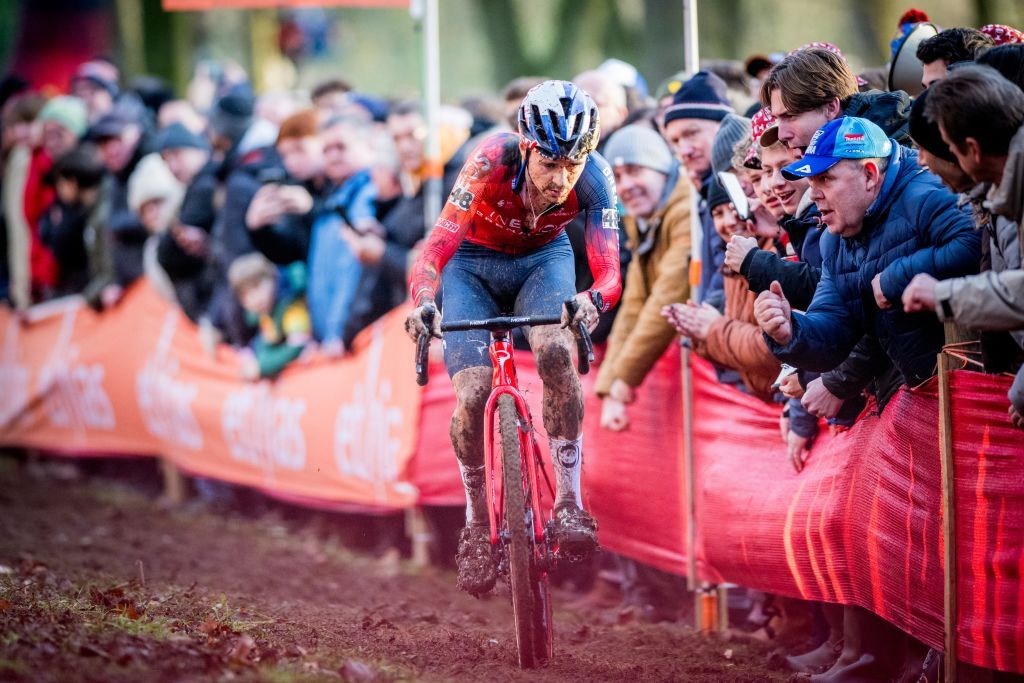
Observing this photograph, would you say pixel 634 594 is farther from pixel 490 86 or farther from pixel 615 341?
pixel 490 86

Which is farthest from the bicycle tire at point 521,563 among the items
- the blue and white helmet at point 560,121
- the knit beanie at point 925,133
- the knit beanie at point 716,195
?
the knit beanie at point 925,133

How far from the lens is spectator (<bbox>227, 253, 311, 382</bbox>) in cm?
1243

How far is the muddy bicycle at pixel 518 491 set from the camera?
6.30 metres

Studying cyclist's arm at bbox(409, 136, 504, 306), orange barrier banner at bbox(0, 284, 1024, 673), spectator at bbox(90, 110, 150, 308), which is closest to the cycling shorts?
cyclist's arm at bbox(409, 136, 504, 306)

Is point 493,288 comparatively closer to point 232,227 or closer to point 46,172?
point 232,227

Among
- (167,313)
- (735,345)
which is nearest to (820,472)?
(735,345)

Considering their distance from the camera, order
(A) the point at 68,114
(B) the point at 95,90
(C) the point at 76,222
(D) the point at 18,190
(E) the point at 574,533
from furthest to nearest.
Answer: (B) the point at 95,90
(D) the point at 18,190
(A) the point at 68,114
(C) the point at 76,222
(E) the point at 574,533

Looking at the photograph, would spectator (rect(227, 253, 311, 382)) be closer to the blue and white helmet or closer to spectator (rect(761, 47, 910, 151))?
the blue and white helmet

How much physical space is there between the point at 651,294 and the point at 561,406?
182cm

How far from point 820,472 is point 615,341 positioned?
2.19 meters

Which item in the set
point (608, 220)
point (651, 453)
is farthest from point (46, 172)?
point (608, 220)

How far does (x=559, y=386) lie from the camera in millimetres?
6738

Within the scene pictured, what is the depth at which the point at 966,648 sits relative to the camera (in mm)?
5379

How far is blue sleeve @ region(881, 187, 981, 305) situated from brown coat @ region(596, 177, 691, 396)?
261 centimetres
